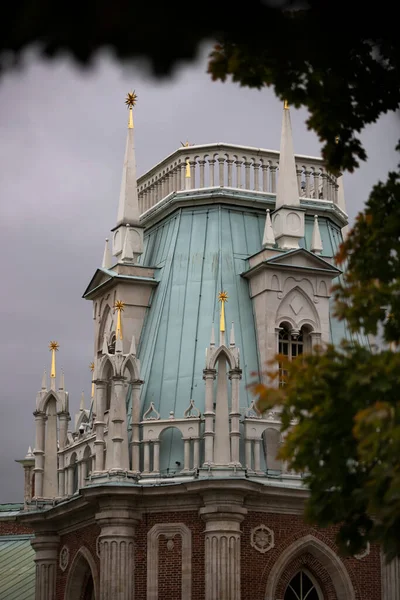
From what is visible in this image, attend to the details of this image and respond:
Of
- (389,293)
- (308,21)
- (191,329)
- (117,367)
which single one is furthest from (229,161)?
(308,21)

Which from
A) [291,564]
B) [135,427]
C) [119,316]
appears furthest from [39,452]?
[291,564]

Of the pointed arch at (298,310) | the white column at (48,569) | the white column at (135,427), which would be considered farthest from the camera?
the white column at (48,569)

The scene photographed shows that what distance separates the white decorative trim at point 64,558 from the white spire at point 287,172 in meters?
10.6

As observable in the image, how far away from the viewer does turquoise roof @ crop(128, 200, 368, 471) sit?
30.8 meters

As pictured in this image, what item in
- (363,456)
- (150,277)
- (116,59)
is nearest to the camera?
(116,59)

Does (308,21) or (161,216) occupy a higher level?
(161,216)

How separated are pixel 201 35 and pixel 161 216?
26.3 m

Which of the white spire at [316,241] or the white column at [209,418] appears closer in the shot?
the white column at [209,418]

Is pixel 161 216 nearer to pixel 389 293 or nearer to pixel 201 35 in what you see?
pixel 389 293

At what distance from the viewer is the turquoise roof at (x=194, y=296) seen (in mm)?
30844

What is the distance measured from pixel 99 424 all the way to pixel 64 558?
4.26 meters

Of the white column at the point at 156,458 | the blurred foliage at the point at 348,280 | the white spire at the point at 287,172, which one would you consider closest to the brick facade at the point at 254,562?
the white column at the point at 156,458

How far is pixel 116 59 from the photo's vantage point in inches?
316

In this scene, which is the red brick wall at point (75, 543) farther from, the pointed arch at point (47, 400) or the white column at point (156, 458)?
the pointed arch at point (47, 400)
